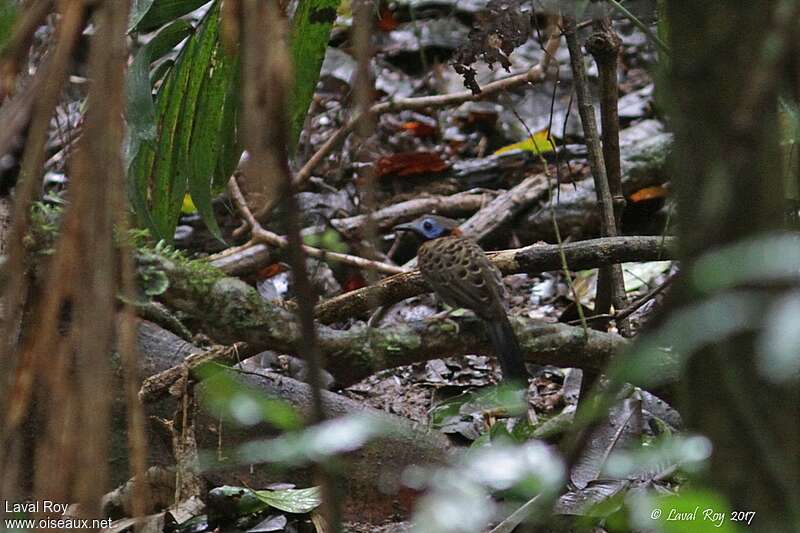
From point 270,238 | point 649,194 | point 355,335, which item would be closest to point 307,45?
point 355,335

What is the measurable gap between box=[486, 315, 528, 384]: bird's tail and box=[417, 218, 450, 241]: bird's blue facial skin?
1.76 metres

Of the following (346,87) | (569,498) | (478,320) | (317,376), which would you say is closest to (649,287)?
(478,320)

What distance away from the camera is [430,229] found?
503 centimetres

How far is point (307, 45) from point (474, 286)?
108 centimetres

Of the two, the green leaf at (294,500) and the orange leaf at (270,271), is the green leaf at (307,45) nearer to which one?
the green leaf at (294,500)

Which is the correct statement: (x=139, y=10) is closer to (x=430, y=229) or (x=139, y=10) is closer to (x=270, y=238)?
(x=270, y=238)

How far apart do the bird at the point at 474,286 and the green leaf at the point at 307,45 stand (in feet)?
2.62

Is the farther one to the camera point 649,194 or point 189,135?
point 649,194

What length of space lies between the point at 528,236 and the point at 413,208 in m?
0.69

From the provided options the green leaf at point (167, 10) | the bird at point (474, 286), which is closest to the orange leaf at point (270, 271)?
the bird at point (474, 286)

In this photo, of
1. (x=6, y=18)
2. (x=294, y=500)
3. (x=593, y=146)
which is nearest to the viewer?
(x=6, y=18)

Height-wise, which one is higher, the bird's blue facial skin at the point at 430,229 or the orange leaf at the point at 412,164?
the orange leaf at the point at 412,164

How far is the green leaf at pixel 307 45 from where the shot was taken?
123 inches

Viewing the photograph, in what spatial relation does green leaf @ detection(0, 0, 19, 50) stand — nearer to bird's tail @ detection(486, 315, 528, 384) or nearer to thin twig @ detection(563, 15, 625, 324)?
bird's tail @ detection(486, 315, 528, 384)
